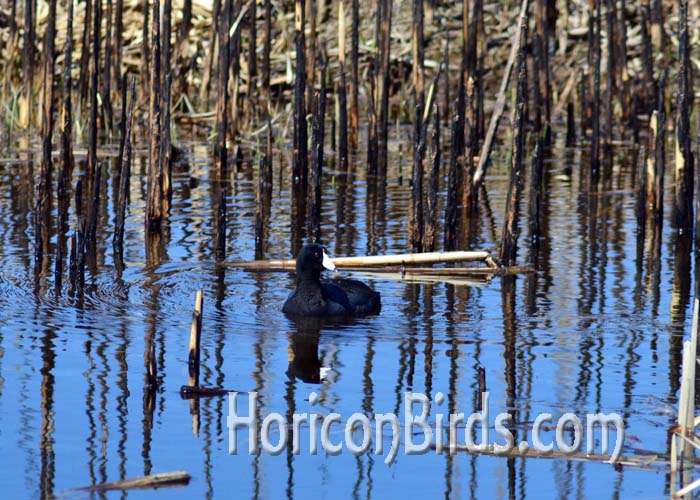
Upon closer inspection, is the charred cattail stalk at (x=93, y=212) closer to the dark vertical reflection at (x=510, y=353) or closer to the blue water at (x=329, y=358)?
the blue water at (x=329, y=358)

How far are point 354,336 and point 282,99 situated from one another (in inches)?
455

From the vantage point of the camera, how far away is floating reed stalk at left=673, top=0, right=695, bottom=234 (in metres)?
10.7

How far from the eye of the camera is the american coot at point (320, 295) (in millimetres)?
8789

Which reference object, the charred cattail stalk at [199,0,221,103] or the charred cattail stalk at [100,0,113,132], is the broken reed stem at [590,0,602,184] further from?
the charred cattail stalk at [100,0,113,132]

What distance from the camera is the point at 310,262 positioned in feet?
29.5

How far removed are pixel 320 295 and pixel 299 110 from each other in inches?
174

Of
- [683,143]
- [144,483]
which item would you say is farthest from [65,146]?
[144,483]

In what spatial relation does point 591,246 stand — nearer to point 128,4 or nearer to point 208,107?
point 208,107

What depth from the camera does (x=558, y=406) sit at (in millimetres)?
6605

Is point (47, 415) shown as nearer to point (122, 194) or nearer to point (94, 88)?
point (122, 194)

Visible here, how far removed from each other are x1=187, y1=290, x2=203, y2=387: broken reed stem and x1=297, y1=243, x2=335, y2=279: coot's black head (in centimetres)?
196

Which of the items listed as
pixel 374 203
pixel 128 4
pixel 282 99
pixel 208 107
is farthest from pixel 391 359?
pixel 128 4

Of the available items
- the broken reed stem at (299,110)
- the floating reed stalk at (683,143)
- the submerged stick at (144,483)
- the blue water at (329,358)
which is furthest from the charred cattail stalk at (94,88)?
the submerged stick at (144,483)

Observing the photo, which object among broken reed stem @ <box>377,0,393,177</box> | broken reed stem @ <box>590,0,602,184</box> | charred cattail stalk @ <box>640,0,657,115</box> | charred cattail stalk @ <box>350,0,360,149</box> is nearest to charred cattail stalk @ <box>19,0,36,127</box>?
charred cattail stalk @ <box>350,0,360,149</box>
